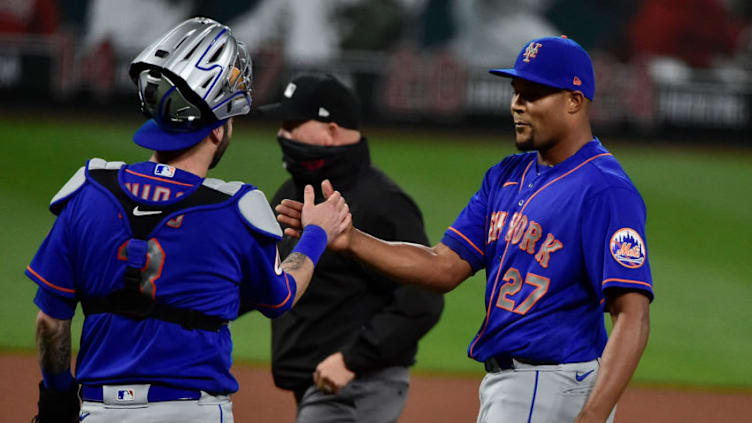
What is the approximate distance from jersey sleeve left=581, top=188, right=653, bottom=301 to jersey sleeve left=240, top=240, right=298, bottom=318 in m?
0.98

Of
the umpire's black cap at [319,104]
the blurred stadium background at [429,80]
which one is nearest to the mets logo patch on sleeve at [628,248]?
the umpire's black cap at [319,104]

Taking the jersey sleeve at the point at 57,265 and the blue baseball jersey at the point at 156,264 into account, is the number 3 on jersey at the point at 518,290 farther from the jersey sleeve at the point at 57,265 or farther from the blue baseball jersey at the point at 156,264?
the jersey sleeve at the point at 57,265

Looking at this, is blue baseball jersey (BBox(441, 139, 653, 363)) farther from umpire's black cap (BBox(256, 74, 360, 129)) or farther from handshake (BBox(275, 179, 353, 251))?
umpire's black cap (BBox(256, 74, 360, 129))

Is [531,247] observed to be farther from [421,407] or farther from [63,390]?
[421,407]

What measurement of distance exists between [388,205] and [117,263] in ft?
6.15

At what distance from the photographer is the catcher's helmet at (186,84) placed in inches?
101

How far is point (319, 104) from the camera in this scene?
14.3 feet

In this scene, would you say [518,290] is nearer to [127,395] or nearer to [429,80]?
[127,395]

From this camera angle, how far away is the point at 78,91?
50.6 feet

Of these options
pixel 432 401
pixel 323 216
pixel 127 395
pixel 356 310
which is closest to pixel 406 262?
pixel 323 216

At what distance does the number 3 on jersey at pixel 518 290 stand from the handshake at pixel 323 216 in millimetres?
585

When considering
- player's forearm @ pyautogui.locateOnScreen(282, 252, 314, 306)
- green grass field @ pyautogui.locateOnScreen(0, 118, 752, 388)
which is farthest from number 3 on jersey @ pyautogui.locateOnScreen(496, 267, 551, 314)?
green grass field @ pyautogui.locateOnScreen(0, 118, 752, 388)

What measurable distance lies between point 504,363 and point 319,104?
1664 millimetres

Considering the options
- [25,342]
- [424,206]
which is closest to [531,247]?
[25,342]
